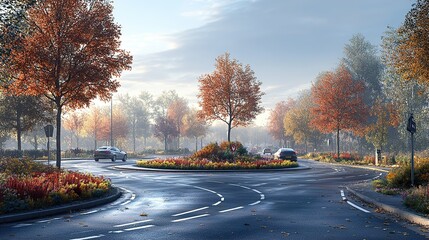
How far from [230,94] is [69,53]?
1049 inches

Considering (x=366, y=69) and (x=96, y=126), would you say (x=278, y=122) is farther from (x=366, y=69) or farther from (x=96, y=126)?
(x=96, y=126)

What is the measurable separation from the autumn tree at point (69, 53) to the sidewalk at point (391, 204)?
14447mm

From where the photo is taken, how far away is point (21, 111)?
48.9 m

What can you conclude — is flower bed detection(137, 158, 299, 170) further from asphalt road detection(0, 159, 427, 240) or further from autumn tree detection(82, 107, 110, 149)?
autumn tree detection(82, 107, 110, 149)

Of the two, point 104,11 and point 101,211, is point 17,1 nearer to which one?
point 104,11

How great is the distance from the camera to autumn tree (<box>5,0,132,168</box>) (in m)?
23.9

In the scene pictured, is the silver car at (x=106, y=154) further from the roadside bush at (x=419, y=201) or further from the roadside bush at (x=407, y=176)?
the roadside bush at (x=419, y=201)

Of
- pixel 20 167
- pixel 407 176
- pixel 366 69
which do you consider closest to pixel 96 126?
pixel 366 69

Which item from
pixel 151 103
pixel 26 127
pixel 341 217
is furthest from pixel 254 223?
pixel 151 103

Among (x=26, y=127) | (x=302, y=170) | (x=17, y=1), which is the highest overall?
(x=17, y=1)

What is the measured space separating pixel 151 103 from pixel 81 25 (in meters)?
131

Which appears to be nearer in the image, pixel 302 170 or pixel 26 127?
pixel 302 170

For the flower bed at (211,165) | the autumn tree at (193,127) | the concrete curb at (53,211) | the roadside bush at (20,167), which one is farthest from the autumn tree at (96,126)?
the concrete curb at (53,211)

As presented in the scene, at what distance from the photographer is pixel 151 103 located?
15512 centimetres
